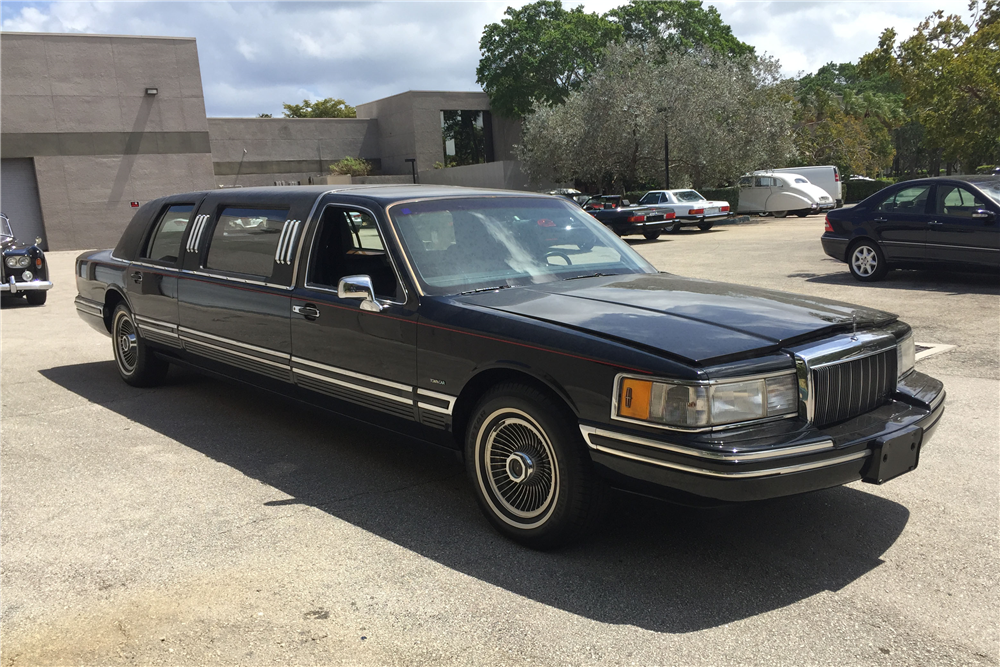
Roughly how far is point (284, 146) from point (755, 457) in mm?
52726

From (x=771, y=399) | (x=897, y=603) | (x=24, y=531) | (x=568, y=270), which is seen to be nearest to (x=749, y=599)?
(x=897, y=603)

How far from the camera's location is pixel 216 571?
142 inches

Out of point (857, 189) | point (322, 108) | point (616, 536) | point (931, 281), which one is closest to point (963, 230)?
point (931, 281)

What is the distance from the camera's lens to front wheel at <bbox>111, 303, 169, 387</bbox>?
6.87 metres

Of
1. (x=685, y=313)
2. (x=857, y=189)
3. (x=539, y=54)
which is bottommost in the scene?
(x=857, y=189)

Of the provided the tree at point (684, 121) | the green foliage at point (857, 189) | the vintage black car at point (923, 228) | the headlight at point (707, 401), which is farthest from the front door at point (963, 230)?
the green foliage at point (857, 189)

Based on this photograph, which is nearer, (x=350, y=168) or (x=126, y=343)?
(x=126, y=343)

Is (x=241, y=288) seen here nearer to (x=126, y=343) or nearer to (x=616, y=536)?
(x=126, y=343)

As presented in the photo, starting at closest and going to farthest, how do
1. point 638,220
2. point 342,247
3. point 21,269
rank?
point 342,247, point 21,269, point 638,220

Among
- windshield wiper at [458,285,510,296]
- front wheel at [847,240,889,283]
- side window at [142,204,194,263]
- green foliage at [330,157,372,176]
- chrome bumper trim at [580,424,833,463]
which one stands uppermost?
green foliage at [330,157,372,176]

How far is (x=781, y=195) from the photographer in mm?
33531

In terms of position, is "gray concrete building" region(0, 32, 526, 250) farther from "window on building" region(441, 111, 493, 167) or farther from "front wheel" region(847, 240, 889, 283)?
"front wheel" region(847, 240, 889, 283)

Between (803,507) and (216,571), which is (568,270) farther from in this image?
(216,571)

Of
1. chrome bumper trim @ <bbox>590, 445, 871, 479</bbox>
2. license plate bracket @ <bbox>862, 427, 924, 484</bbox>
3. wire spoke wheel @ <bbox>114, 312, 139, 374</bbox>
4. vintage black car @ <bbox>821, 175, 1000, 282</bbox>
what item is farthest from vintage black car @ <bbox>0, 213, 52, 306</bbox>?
license plate bracket @ <bbox>862, 427, 924, 484</bbox>
